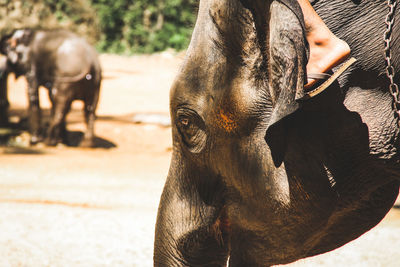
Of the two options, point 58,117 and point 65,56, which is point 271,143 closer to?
point 58,117

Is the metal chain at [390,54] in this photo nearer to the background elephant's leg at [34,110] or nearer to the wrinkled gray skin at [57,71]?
the wrinkled gray skin at [57,71]

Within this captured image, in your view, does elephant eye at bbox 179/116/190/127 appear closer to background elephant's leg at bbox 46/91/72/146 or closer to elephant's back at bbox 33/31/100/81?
elephant's back at bbox 33/31/100/81

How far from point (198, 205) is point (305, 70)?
592 millimetres

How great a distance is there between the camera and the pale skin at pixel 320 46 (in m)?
1.35

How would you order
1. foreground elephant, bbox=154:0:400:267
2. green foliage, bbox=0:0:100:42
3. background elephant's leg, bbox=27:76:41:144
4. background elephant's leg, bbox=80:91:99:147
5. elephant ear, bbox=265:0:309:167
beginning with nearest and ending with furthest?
elephant ear, bbox=265:0:309:167 < foreground elephant, bbox=154:0:400:267 < background elephant's leg, bbox=80:91:99:147 < background elephant's leg, bbox=27:76:41:144 < green foliage, bbox=0:0:100:42

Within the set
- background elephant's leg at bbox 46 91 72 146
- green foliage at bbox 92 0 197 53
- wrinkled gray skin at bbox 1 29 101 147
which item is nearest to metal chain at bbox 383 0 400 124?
wrinkled gray skin at bbox 1 29 101 147

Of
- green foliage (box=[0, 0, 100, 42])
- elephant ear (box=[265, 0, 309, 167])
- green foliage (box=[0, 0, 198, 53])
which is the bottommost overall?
green foliage (box=[0, 0, 198, 53])

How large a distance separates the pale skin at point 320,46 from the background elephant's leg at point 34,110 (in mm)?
9057

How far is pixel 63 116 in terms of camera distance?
31.5 ft

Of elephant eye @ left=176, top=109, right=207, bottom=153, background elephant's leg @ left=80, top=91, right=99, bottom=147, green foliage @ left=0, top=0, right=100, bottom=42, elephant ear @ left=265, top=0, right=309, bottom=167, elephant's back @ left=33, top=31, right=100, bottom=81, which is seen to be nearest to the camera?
elephant ear @ left=265, top=0, right=309, bottom=167

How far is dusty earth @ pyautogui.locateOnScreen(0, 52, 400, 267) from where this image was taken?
3777 millimetres

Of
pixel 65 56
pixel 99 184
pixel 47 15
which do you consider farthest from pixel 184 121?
pixel 47 15

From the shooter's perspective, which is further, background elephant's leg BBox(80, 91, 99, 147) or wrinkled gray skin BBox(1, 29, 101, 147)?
background elephant's leg BBox(80, 91, 99, 147)

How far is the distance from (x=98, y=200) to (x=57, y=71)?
4449 millimetres
